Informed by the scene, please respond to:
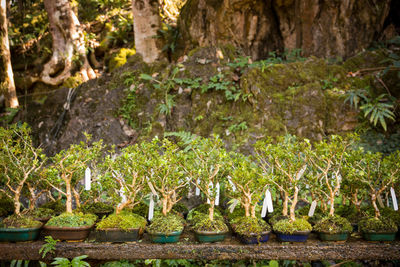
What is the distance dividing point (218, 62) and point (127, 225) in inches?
177

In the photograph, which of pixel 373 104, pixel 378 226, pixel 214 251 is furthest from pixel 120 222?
pixel 373 104

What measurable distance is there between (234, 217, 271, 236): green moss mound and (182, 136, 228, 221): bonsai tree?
0.26 metres

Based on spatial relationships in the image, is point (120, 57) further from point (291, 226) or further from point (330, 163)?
point (291, 226)

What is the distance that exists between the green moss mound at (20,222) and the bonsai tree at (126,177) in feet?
2.28

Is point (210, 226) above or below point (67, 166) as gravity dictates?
below

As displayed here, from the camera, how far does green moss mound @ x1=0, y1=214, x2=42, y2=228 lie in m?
2.60

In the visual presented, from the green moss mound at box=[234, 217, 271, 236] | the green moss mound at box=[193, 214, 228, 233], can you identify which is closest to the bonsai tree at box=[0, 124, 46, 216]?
the green moss mound at box=[193, 214, 228, 233]

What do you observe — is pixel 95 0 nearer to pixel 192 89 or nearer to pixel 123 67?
pixel 123 67

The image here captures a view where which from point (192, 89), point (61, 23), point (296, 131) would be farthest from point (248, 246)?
point (61, 23)

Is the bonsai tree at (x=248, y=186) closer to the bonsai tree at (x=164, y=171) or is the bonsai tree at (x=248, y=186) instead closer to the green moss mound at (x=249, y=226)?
the green moss mound at (x=249, y=226)

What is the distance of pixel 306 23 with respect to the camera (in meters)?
7.04

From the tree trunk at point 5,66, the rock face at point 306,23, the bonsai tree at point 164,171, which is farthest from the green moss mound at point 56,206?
the tree trunk at point 5,66

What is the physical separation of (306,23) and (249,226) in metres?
6.05

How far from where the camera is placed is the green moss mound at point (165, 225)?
2.54 metres
